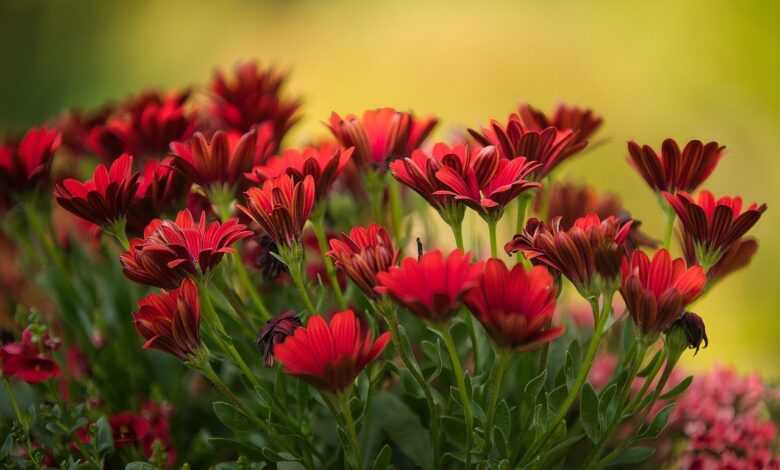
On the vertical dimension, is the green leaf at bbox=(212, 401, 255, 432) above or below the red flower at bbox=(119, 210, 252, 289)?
below

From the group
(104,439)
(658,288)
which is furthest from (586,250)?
(104,439)

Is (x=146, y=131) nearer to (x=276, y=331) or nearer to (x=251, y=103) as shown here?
(x=251, y=103)

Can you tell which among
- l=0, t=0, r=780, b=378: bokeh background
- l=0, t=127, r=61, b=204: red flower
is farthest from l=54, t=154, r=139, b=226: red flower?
l=0, t=0, r=780, b=378: bokeh background

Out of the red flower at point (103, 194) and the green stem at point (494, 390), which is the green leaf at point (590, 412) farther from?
the red flower at point (103, 194)

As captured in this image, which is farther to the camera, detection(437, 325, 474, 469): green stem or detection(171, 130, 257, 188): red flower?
detection(171, 130, 257, 188): red flower

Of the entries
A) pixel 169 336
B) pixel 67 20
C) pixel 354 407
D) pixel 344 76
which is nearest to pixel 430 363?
pixel 354 407

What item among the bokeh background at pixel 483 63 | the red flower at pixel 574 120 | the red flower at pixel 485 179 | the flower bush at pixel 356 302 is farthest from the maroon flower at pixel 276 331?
the bokeh background at pixel 483 63

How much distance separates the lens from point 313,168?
609 millimetres

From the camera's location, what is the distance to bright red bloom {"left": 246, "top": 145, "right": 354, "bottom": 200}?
60cm

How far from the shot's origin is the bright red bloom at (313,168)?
0.60 m

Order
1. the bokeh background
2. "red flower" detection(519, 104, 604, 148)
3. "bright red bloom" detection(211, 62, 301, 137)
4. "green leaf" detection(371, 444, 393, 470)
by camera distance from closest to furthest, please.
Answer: "green leaf" detection(371, 444, 393, 470) < "red flower" detection(519, 104, 604, 148) < "bright red bloom" detection(211, 62, 301, 137) < the bokeh background

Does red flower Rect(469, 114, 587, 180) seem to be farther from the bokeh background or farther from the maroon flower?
the bokeh background

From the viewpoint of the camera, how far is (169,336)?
55 centimetres

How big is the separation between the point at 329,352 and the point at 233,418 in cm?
14
